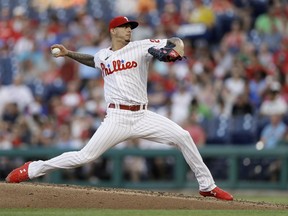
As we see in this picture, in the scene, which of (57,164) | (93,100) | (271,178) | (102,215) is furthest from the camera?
(93,100)

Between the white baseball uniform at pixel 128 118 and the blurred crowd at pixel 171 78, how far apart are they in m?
5.19

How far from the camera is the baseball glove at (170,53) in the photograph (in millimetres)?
9180

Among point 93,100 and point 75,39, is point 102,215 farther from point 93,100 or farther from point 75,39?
point 75,39

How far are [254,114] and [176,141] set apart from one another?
558 cm

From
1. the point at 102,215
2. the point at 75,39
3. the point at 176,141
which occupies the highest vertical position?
the point at 75,39

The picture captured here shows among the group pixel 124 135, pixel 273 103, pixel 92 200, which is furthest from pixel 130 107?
pixel 273 103

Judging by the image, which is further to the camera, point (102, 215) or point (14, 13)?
point (14, 13)

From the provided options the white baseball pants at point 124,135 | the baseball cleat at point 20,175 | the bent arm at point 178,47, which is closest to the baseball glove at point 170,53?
the bent arm at point 178,47

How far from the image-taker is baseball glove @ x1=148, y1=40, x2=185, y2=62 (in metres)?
9.18

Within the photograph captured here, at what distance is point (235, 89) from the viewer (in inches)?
606

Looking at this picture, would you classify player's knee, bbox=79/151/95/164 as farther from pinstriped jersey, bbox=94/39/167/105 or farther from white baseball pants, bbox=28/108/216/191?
pinstriped jersey, bbox=94/39/167/105

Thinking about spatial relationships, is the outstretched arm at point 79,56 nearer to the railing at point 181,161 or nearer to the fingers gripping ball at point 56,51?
the fingers gripping ball at point 56,51

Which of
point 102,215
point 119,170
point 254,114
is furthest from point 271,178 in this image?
point 102,215

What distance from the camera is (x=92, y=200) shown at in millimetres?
9633
